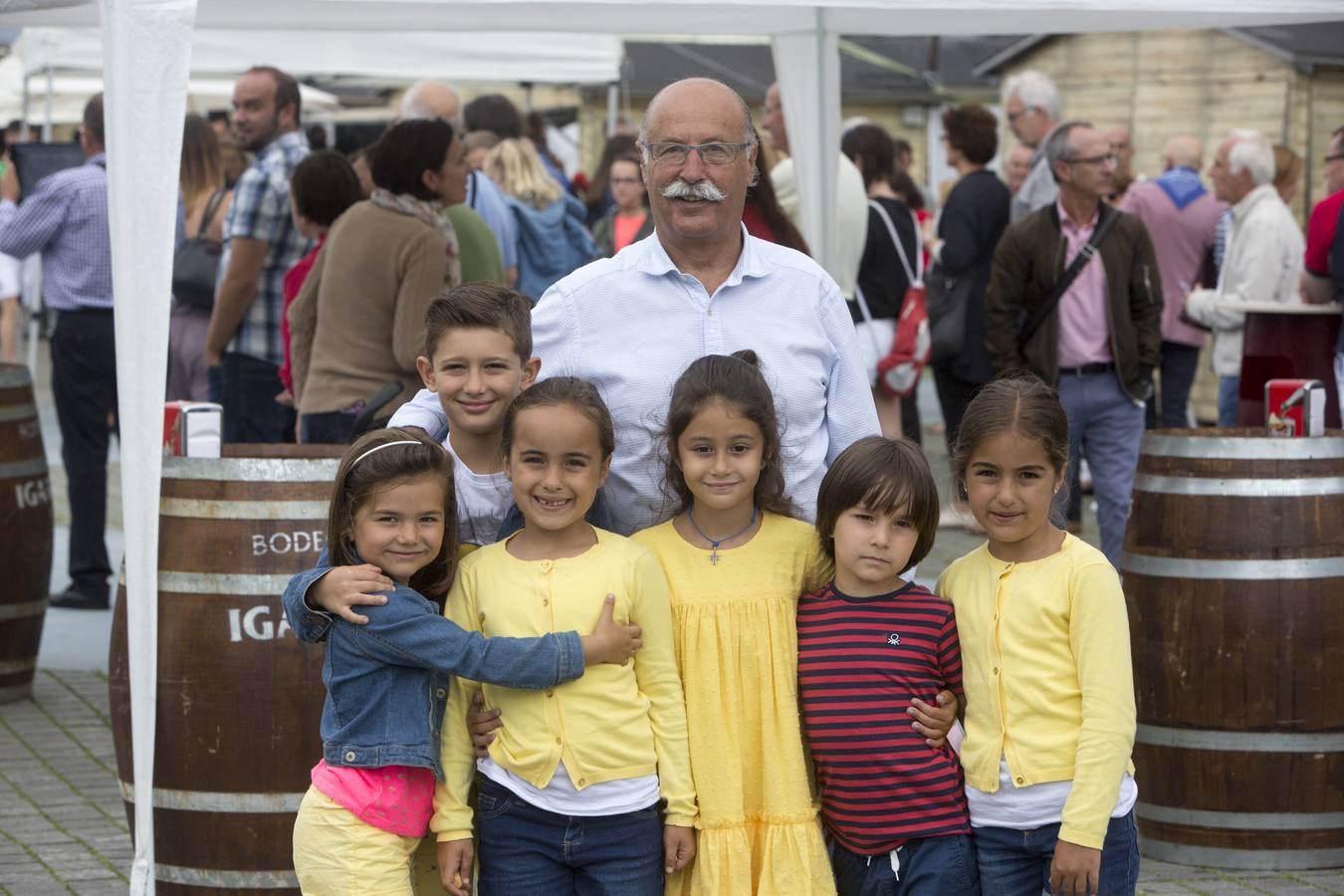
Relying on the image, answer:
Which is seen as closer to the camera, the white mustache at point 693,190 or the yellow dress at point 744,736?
the yellow dress at point 744,736

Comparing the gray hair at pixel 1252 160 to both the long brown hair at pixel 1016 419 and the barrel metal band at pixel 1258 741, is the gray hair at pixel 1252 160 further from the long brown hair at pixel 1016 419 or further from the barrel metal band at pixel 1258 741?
the long brown hair at pixel 1016 419

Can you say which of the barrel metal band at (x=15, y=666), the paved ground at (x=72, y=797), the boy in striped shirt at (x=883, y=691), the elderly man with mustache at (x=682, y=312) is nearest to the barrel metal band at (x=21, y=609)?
the barrel metal band at (x=15, y=666)

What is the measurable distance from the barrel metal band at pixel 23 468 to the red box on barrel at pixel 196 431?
208 cm

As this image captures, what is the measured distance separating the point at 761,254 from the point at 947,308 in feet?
17.9

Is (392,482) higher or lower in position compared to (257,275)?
lower

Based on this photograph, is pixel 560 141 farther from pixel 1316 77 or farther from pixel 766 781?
pixel 766 781

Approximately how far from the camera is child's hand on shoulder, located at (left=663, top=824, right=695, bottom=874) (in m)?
3.27

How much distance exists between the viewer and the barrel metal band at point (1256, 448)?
5.02 metres

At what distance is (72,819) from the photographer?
5551mm

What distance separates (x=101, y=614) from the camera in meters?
8.29

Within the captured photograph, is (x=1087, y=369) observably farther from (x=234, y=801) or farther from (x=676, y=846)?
(x=676, y=846)

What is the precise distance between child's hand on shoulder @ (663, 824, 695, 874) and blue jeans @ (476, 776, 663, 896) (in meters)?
0.02

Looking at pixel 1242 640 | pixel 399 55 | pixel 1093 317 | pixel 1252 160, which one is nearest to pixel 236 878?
pixel 1242 640

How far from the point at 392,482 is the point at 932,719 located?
104 cm
